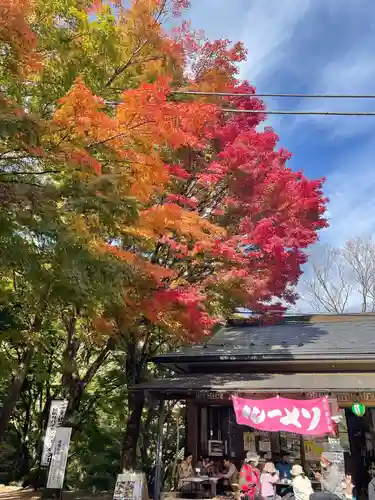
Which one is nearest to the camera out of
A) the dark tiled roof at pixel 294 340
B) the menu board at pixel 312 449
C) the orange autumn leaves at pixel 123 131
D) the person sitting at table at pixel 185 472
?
the orange autumn leaves at pixel 123 131

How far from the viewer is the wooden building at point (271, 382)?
1007 cm

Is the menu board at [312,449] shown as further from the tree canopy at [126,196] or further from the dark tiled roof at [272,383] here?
the tree canopy at [126,196]

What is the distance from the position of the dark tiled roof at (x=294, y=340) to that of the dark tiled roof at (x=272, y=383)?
63cm

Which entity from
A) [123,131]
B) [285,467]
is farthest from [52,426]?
[123,131]

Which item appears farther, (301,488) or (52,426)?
(52,426)

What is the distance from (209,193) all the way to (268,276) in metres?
2.76

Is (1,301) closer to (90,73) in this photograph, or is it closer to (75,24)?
(90,73)

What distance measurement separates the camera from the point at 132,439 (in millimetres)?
11625

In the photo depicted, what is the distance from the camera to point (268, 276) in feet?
35.7

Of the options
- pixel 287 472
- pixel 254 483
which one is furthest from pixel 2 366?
pixel 287 472

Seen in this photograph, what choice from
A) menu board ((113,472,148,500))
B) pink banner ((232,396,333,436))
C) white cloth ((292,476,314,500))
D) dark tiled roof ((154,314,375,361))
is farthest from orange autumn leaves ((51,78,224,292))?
menu board ((113,472,148,500))

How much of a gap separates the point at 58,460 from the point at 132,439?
2.10 m

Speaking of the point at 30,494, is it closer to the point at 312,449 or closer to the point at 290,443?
the point at 290,443

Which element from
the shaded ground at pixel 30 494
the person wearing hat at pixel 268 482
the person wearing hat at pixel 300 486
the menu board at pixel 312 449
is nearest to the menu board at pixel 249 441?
the menu board at pixel 312 449
